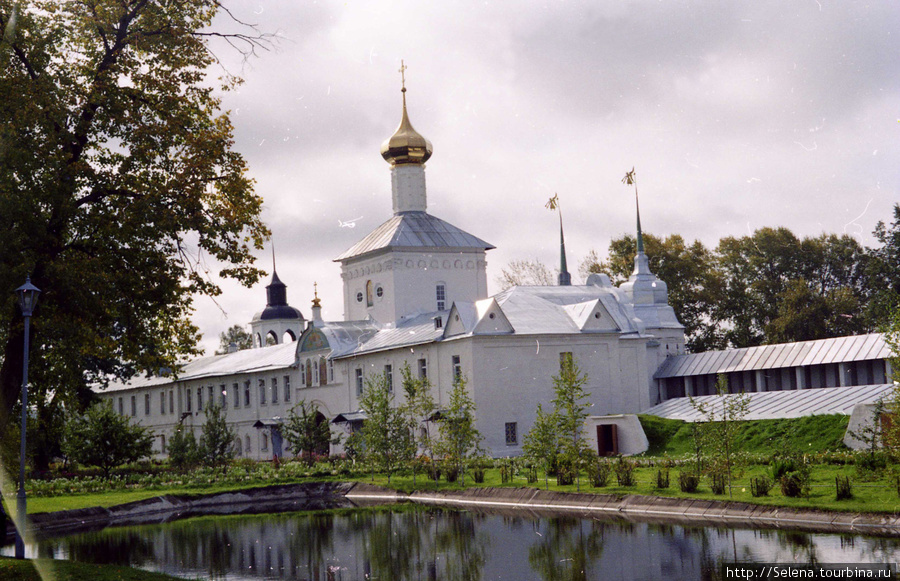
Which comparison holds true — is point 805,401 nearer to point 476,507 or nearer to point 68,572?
point 476,507

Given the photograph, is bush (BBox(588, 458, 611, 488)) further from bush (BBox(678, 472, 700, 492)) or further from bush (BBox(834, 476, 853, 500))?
bush (BBox(834, 476, 853, 500))


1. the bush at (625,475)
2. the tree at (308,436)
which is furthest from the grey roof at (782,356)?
the tree at (308,436)

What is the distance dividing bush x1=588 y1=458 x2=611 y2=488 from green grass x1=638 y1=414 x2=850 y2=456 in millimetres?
5300

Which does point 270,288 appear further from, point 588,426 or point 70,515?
point 70,515

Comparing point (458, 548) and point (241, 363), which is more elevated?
point (241, 363)

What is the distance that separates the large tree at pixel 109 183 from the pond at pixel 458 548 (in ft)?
13.0

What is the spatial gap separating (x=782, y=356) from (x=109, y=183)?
32679 millimetres

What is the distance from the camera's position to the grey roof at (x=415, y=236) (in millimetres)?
53750

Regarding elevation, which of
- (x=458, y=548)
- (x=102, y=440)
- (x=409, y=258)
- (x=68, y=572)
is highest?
(x=409, y=258)

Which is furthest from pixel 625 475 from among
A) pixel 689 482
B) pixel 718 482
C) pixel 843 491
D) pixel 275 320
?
pixel 275 320

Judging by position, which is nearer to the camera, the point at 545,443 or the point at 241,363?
the point at 545,443

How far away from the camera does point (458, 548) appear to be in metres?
18.8

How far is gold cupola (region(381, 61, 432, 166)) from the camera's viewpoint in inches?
2189

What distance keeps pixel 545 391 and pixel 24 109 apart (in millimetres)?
30444
